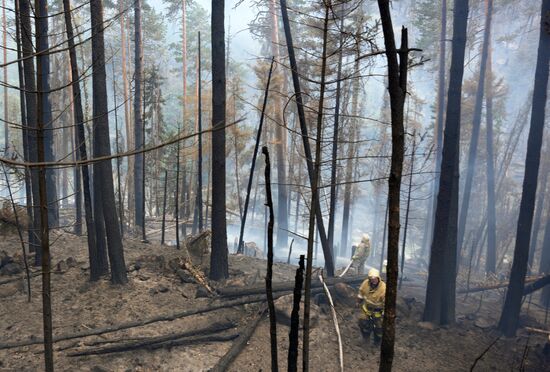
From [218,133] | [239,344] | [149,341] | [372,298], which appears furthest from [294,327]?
[218,133]

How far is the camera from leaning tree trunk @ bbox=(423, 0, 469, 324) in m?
10.1

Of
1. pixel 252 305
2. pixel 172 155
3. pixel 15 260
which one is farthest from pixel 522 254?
pixel 172 155

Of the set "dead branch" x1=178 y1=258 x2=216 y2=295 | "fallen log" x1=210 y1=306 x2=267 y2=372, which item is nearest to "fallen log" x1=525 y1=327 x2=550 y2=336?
"fallen log" x1=210 y1=306 x2=267 y2=372

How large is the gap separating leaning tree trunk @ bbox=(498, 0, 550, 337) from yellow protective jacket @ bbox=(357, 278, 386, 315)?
5380 millimetres

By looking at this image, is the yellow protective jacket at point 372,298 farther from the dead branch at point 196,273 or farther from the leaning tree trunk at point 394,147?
the leaning tree trunk at point 394,147

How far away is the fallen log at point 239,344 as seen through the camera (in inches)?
276

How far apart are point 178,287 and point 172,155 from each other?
16.0 m

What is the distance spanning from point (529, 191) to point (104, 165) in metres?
12.3

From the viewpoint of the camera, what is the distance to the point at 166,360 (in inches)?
280

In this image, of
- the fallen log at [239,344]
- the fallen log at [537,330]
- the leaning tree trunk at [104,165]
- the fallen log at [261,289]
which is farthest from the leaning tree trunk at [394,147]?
the fallen log at [537,330]

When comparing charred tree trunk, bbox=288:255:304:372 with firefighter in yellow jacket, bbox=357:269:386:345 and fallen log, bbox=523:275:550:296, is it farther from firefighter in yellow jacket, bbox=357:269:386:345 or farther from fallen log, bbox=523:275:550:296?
fallen log, bbox=523:275:550:296

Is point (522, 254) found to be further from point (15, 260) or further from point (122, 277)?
point (15, 260)

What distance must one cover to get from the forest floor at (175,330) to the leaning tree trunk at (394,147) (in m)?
5.43

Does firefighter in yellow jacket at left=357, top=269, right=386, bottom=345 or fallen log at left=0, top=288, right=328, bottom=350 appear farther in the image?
firefighter in yellow jacket at left=357, top=269, right=386, bottom=345
